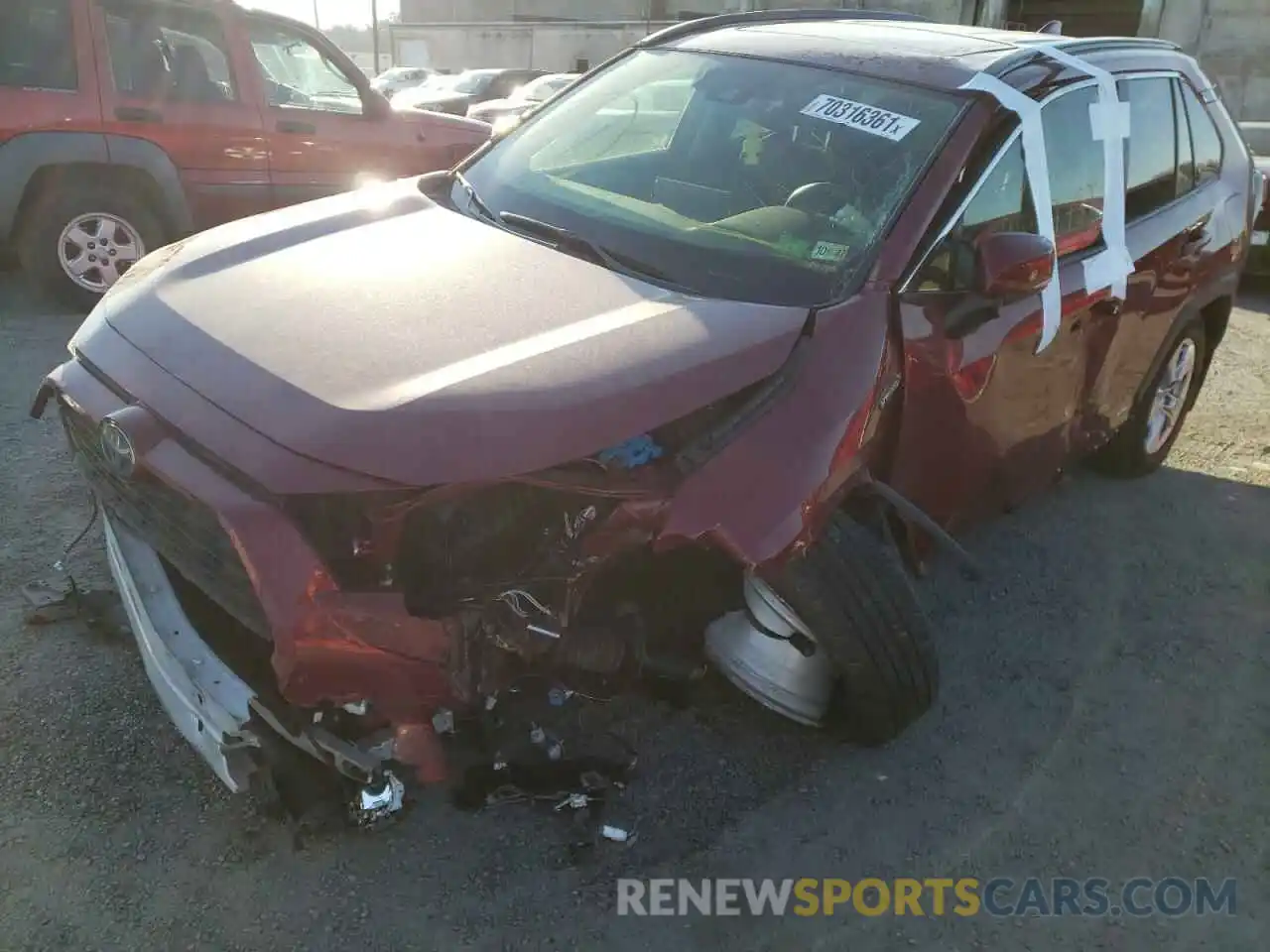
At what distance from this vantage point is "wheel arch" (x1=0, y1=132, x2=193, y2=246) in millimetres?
5508

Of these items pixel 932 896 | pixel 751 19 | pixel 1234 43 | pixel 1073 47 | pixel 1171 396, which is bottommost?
pixel 932 896

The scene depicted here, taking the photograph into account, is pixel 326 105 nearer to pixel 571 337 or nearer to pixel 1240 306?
pixel 571 337

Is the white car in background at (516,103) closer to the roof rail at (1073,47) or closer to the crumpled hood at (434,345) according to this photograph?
the roof rail at (1073,47)

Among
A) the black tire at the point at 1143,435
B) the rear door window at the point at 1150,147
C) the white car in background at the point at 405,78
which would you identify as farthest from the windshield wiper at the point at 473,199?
the white car in background at the point at 405,78

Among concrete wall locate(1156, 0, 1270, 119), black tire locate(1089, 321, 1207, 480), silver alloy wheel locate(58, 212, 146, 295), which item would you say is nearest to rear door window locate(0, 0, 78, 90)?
silver alloy wheel locate(58, 212, 146, 295)

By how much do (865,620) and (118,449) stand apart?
1788mm

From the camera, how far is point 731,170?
3090 mm

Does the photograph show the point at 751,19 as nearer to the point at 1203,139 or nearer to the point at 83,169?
the point at 1203,139

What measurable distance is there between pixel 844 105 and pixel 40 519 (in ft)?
10.4

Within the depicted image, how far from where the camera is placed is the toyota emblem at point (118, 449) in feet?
7.18

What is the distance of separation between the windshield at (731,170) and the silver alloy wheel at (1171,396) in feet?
7.40

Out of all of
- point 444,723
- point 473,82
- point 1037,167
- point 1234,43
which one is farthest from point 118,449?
point 1234,43

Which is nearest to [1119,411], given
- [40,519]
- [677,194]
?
[677,194]

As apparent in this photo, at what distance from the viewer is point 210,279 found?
8.79 feet
